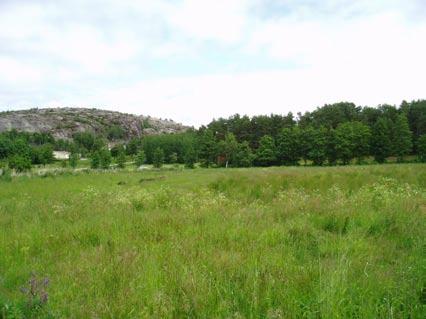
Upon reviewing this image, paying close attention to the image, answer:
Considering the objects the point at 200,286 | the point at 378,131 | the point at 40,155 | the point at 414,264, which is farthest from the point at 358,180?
the point at 40,155

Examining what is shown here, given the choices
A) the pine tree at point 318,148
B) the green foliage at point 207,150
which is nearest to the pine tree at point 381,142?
the pine tree at point 318,148

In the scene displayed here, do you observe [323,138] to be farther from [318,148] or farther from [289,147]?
[289,147]

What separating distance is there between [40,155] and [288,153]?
8991 centimetres

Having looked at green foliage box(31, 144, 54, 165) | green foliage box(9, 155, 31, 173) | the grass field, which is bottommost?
the grass field

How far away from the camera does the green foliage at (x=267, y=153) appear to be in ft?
277

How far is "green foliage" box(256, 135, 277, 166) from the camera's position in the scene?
84.3m

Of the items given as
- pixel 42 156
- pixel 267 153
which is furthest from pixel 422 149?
pixel 42 156

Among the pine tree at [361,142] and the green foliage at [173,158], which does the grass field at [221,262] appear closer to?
the pine tree at [361,142]

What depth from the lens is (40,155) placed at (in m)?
122

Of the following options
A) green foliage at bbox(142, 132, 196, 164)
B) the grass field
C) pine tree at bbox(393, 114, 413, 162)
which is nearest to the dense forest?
pine tree at bbox(393, 114, 413, 162)

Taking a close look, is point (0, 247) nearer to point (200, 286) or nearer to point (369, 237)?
point (200, 286)

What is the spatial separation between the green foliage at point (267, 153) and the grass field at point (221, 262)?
76991 mm

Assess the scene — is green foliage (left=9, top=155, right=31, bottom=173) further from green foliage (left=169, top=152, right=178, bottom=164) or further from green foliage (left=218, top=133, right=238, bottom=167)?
green foliage (left=169, top=152, right=178, bottom=164)

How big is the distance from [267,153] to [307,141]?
33.3 feet
